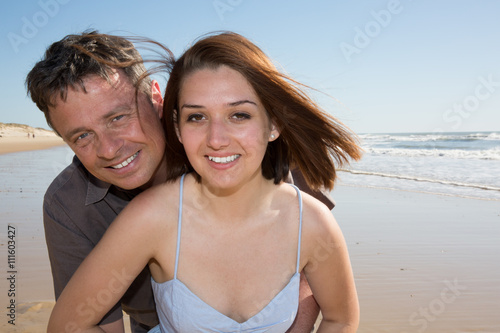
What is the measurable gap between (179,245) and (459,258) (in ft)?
16.6

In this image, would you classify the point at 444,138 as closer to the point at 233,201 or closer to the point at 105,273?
the point at 233,201

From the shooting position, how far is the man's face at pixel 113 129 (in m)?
2.63

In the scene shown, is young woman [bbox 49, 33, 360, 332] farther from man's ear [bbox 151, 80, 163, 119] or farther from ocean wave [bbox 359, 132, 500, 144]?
ocean wave [bbox 359, 132, 500, 144]

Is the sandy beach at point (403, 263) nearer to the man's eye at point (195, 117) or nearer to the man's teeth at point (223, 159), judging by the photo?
the man's teeth at point (223, 159)

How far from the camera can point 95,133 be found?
2.71m

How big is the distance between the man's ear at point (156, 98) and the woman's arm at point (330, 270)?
48.7 inches

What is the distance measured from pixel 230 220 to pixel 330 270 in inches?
27.3

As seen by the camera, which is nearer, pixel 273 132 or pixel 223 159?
pixel 223 159

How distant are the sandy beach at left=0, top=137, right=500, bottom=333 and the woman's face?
2.74 m

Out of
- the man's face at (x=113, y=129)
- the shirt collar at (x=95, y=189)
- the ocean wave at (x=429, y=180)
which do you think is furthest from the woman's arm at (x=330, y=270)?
the ocean wave at (x=429, y=180)

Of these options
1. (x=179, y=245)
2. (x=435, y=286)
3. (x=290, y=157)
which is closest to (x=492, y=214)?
(x=435, y=286)

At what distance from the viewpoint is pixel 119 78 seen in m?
2.76

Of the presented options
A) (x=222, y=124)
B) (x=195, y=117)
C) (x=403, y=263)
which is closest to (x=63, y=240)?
(x=195, y=117)

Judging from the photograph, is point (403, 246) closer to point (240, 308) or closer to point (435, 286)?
point (435, 286)
